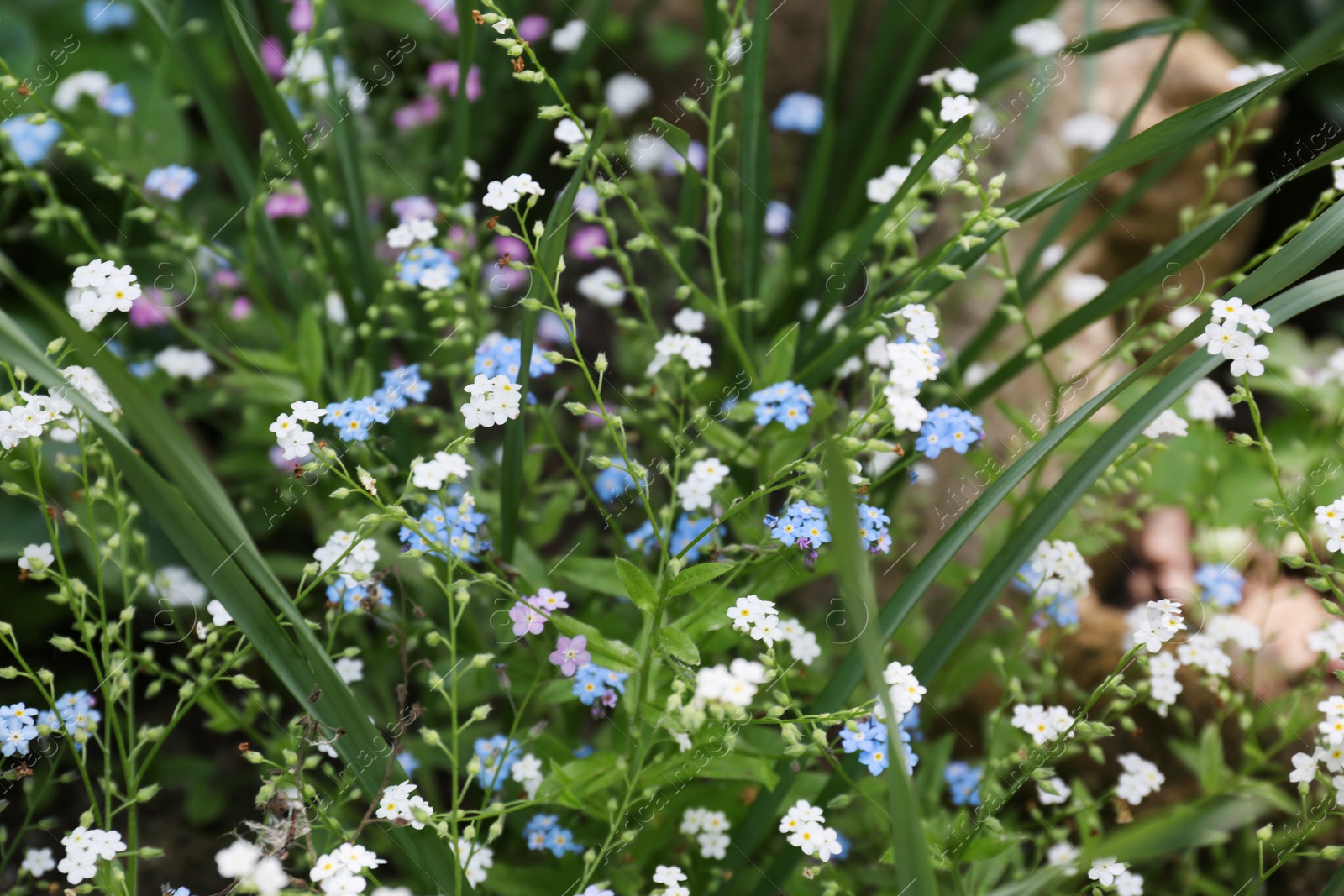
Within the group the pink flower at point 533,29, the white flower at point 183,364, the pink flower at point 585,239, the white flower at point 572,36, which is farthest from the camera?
the pink flower at point 533,29

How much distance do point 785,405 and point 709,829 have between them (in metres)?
0.66

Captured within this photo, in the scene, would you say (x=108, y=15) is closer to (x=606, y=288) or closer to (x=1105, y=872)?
(x=606, y=288)

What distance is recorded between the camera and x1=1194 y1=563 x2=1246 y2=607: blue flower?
6.20 feet

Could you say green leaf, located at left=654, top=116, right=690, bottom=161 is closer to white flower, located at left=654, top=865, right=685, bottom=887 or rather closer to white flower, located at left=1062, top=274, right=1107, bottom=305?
white flower, located at left=654, top=865, right=685, bottom=887

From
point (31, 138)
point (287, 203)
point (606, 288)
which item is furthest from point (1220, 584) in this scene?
point (31, 138)

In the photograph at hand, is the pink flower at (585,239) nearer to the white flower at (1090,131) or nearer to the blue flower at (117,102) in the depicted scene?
the blue flower at (117,102)

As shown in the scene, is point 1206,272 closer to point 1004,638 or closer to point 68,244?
point 1004,638

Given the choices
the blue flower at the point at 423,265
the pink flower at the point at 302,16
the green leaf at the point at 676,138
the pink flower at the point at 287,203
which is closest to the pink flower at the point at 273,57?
the pink flower at the point at 302,16

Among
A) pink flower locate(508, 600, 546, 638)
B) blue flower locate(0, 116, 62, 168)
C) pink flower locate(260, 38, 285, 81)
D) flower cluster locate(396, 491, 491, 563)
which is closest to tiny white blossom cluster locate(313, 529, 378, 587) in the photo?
flower cluster locate(396, 491, 491, 563)

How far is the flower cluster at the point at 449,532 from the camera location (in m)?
1.34

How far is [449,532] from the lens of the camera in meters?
1.41

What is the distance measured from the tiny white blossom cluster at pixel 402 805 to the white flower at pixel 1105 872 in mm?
870

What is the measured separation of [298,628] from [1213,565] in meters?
1.78

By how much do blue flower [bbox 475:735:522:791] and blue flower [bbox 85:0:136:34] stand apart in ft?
6.51
